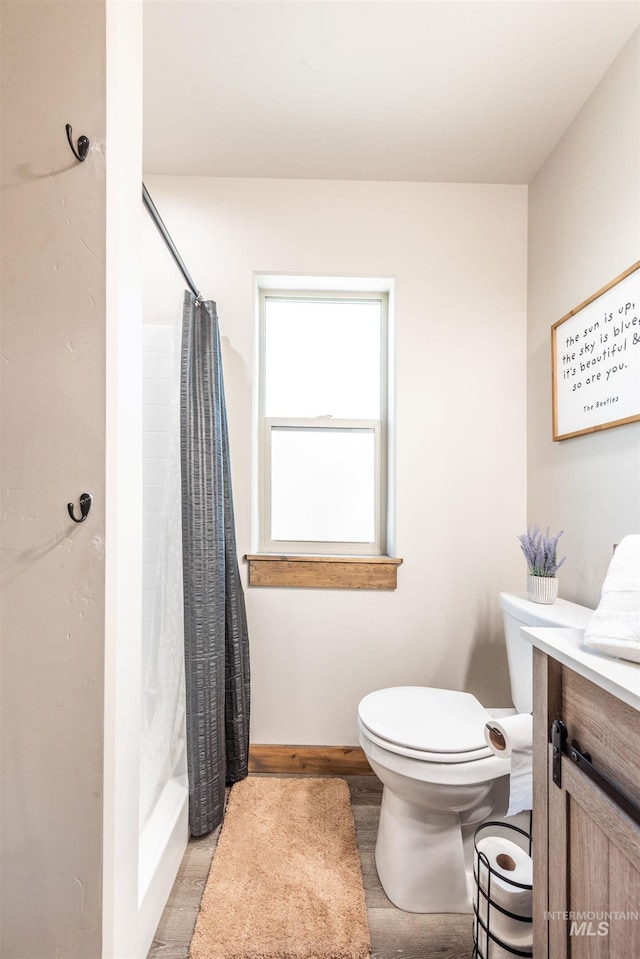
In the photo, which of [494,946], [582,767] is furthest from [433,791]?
[582,767]

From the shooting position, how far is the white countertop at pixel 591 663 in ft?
1.99

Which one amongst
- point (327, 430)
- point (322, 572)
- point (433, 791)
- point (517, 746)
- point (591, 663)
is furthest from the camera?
point (327, 430)

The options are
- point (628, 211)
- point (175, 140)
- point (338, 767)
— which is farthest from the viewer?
point (338, 767)

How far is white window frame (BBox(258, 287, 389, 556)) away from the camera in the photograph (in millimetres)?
2068

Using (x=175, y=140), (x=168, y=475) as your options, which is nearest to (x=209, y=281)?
(x=175, y=140)

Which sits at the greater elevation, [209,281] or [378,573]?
[209,281]

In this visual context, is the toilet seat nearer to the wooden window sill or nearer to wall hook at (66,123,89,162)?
the wooden window sill

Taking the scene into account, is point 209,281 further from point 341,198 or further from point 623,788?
point 623,788

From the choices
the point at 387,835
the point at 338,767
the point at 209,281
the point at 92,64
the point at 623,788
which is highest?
the point at 209,281

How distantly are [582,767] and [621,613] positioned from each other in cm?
24

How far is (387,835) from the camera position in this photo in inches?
53.2

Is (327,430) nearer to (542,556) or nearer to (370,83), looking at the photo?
(542,556)

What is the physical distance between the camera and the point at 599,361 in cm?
143

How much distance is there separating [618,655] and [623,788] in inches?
6.9
